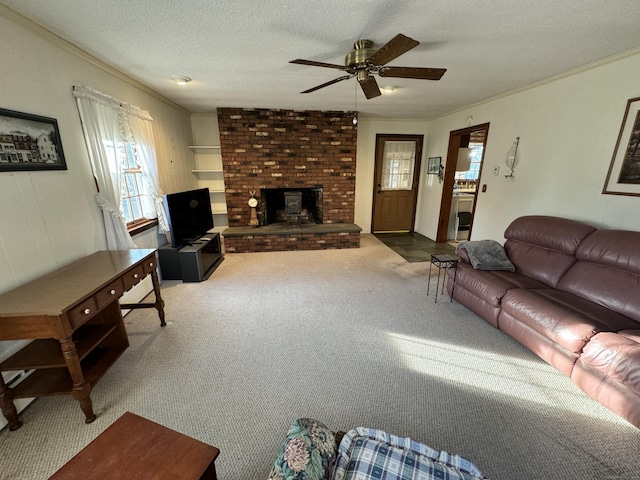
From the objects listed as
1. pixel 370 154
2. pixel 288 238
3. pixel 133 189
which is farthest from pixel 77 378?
pixel 370 154

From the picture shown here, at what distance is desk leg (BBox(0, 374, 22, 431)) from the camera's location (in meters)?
1.38

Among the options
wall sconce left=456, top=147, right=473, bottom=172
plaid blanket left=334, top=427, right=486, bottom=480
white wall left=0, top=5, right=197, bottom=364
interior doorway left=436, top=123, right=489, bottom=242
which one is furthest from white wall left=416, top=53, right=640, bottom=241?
white wall left=0, top=5, right=197, bottom=364

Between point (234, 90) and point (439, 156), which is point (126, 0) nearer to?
point (234, 90)

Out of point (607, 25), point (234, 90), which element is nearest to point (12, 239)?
point (234, 90)

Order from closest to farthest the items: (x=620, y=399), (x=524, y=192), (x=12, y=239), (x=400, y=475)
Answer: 1. (x=400, y=475)
2. (x=620, y=399)
3. (x=12, y=239)
4. (x=524, y=192)

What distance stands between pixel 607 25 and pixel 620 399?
233cm

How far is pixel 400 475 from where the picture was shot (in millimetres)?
886

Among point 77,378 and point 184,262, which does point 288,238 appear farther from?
point 77,378

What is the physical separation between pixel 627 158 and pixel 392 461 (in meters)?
3.04

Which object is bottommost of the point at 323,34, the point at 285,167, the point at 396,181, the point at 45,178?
the point at 396,181

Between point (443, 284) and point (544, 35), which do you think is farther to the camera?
point (443, 284)

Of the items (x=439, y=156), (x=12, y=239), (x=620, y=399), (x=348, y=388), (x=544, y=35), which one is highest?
(x=544, y=35)

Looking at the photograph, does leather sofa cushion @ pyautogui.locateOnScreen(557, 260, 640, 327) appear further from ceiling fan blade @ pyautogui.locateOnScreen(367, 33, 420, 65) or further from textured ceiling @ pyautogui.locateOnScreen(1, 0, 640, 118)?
ceiling fan blade @ pyautogui.locateOnScreen(367, 33, 420, 65)

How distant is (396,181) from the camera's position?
5543mm
